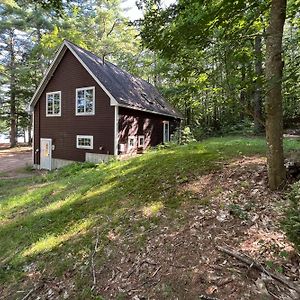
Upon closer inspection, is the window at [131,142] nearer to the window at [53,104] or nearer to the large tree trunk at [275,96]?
the window at [53,104]

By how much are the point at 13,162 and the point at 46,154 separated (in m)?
5.15

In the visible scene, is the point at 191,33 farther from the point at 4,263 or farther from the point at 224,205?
the point at 4,263

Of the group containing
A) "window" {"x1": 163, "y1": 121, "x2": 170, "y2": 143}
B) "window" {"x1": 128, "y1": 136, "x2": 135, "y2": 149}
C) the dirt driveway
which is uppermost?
"window" {"x1": 163, "y1": 121, "x2": 170, "y2": 143}

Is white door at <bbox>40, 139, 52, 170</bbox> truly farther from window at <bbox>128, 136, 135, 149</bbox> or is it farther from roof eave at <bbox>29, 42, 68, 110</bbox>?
window at <bbox>128, 136, 135, 149</bbox>

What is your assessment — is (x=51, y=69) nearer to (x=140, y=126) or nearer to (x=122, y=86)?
(x=122, y=86)

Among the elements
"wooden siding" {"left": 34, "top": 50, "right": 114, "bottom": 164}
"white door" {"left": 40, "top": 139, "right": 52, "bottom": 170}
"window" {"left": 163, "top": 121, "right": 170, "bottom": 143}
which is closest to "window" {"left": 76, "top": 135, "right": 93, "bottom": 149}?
"wooden siding" {"left": 34, "top": 50, "right": 114, "bottom": 164}

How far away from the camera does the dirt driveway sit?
16.7 m

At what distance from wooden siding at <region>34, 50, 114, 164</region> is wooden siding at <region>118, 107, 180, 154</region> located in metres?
0.68

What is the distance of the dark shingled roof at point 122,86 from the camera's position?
1476 centimetres

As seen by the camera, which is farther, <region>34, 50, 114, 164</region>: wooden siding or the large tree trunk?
<region>34, 50, 114, 164</region>: wooden siding

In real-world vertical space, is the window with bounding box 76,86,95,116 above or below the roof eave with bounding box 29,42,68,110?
below

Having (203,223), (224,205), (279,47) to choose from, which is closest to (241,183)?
(224,205)

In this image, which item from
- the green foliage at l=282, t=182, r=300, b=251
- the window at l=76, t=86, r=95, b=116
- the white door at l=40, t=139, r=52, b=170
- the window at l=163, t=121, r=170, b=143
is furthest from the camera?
the window at l=163, t=121, r=170, b=143

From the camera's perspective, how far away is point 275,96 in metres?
4.45
